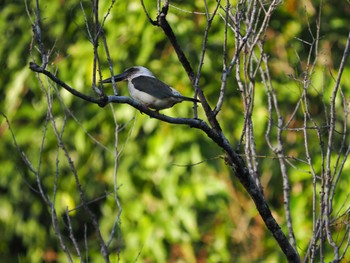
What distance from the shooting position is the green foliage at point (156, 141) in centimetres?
610

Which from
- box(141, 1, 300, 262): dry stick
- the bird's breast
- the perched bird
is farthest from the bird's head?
box(141, 1, 300, 262): dry stick

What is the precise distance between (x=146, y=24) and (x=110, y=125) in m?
0.81

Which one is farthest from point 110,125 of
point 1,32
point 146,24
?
point 1,32

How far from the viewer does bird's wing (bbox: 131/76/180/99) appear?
4.07 meters

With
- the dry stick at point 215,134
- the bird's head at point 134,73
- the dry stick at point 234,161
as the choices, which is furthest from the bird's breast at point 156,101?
the dry stick at point 234,161

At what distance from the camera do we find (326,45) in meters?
6.82

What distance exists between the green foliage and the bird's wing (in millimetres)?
1511

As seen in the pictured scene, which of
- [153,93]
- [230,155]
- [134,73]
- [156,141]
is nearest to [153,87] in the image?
[153,93]

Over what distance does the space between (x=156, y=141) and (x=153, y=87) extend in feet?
6.59

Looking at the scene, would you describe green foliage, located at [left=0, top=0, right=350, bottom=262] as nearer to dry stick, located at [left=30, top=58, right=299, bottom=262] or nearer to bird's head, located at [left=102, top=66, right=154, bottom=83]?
bird's head, located at [left=102, top=66, right=154, bottom=83]

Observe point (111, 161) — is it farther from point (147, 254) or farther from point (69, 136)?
point (147, 254)

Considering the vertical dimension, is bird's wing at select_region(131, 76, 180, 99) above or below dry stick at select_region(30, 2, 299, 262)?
above

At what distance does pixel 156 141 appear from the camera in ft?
20.1

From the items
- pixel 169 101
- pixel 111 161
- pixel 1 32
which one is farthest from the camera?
pixel 1 32
